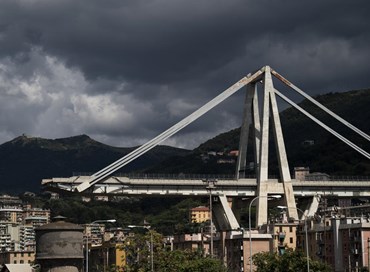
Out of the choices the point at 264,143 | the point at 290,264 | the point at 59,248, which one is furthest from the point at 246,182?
the point at 59,248

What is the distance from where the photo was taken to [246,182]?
127250 millimetres

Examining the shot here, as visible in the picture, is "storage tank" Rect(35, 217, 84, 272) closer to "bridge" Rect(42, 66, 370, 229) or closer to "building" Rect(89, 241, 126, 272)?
"bridge" Rect(42, 66, 370, 229)

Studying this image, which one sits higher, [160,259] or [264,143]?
[264,143]

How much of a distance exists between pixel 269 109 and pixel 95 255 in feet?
180

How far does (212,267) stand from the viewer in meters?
91.9

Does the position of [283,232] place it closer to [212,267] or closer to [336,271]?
[336,271]

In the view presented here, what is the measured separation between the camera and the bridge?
120 metres

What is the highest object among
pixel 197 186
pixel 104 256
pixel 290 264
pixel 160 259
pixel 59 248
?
pixel 197 186

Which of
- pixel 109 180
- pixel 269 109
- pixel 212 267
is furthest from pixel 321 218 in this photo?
pixel 212 267

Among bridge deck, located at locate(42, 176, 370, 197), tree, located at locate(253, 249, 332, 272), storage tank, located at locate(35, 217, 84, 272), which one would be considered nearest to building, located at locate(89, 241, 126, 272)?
bridge deck, located at locate(42, 176, 370, 197)

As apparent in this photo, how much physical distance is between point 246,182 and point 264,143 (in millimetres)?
5832

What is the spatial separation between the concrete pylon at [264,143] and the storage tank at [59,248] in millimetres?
84640

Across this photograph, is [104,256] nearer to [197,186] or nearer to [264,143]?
[197,186]

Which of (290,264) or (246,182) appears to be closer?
A: (290,264)
